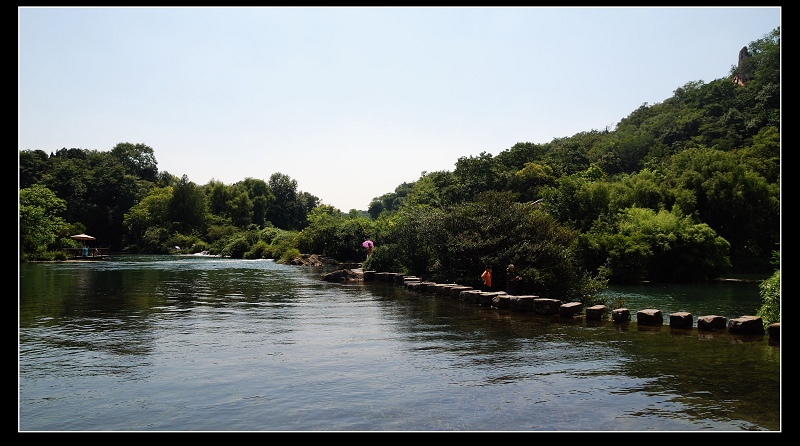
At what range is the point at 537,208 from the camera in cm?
3019

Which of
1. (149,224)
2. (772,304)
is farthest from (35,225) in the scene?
(772,304)

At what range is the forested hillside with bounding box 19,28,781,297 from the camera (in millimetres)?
21641

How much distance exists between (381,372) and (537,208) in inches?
865

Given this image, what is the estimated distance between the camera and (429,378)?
908 cm

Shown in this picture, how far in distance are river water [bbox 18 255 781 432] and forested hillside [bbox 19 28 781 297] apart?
4.62 metres

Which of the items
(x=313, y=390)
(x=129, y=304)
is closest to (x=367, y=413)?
(x=313, y=390)

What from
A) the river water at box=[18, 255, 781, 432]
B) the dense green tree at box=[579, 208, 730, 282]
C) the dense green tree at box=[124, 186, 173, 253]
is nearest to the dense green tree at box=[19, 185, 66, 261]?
the dense green tree at box=[124, 186, 173, 253]

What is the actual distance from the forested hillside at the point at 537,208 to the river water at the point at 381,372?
462 cm

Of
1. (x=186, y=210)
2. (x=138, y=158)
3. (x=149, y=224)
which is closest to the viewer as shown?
(x=149, y=224)

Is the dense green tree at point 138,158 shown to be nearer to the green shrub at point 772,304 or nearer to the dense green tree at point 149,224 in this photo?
the dense green tree at point 149,224

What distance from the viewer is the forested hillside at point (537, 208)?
2164cm

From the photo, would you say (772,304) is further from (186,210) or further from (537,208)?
(186,210)

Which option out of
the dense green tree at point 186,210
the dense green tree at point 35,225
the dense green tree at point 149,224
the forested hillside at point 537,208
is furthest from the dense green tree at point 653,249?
the dense green tree at point 186,210
